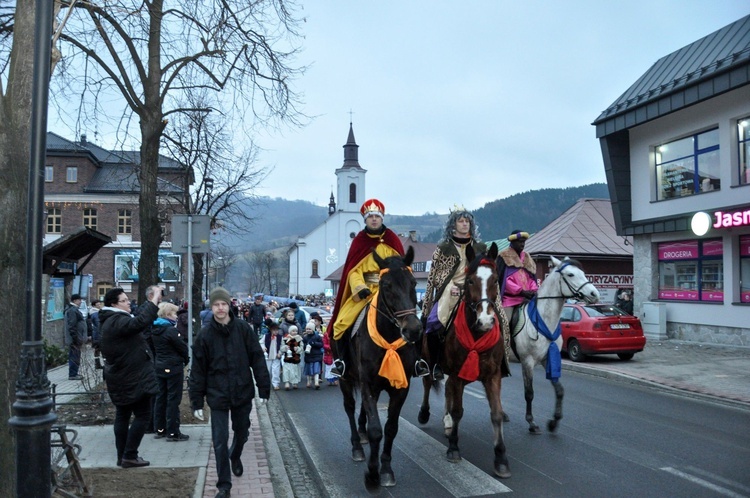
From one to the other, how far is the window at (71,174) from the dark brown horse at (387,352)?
169 ft

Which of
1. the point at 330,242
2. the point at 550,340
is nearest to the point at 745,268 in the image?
the point at 550,340

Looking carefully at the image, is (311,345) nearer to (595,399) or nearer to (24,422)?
→ (595,399)

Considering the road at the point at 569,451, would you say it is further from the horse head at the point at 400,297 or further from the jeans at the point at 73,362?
the jeans at the point at 73,362

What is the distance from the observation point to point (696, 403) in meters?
11.1

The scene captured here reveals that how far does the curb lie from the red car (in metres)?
0.73

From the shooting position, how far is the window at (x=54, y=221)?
50.8 meters

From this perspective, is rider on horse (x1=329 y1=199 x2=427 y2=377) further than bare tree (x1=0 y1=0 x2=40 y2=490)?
Yes

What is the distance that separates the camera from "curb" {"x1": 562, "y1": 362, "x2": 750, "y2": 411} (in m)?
10.9

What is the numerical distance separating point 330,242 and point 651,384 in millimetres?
89244

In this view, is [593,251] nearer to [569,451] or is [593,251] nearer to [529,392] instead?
[529,392]

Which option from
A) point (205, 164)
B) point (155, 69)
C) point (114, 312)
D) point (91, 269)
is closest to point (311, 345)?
point (155, 69)

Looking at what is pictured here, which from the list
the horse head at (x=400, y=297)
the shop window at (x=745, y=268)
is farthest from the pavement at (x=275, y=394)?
the horse head at (x=400, y=297)

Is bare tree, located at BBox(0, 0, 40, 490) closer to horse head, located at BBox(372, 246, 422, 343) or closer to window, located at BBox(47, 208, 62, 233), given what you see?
horse head, located at BBox(372, 246, 422, 343)

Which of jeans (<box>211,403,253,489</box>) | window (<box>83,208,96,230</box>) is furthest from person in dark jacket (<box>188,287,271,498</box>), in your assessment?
window (<box>83,208,96,230</box>)
